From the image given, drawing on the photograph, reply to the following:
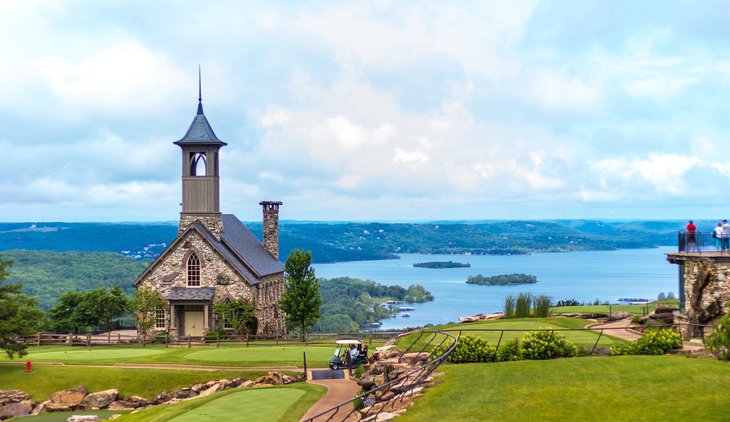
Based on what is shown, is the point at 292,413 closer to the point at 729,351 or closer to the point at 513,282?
the point at 729,351

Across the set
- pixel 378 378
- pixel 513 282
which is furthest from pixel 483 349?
pixel 513 282

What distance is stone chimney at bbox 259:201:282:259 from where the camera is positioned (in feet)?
189

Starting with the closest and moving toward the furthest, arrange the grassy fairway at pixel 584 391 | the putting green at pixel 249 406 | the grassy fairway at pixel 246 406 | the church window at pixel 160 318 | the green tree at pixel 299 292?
the grassy fairway at pixel 584 391 < the putting green at pixel 249 406 < the grassy fairway at pixel 246 406 < the church window at pixel 160 318 < the green tree at pixel 299 292

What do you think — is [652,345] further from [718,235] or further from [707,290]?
[718,235]

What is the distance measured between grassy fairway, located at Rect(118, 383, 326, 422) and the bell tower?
24.0 meters

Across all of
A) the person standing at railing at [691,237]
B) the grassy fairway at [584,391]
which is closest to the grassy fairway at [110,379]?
the grassy fairway at [584,391]

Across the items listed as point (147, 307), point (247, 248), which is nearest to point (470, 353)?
point (147, 307)

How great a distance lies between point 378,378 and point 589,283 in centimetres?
15280

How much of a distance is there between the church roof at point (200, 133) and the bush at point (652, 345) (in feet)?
108

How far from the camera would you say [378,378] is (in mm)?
26094

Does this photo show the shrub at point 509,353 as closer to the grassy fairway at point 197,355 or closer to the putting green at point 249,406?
the putting green at point 249,406

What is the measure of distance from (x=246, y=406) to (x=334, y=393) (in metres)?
4.05

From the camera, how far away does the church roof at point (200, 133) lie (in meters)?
52.6

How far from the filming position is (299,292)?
52.8 meters
